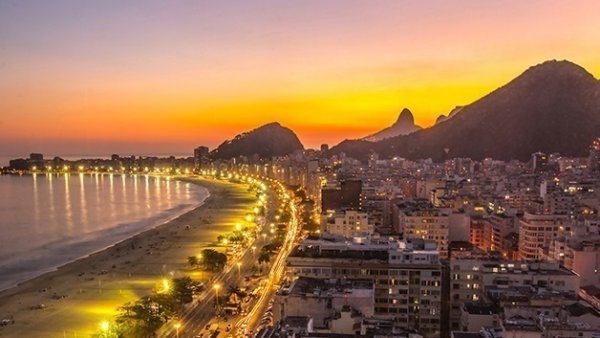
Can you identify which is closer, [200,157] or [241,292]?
[241,292]

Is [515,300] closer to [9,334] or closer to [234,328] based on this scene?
[234,328]

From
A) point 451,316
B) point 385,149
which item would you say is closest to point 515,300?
point 451,316

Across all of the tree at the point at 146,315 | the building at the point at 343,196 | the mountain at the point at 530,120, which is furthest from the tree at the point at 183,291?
the mountain at the point at 530,120

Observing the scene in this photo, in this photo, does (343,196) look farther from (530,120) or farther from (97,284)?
(530,120)

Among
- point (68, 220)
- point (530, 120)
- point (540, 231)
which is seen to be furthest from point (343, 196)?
point (530, 120)

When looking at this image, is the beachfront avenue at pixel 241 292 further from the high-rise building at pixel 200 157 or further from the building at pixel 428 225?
the high-rise building at pixel 200 157

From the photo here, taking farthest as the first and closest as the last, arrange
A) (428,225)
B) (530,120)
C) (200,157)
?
(200,157) → (530,120) → (428,225)

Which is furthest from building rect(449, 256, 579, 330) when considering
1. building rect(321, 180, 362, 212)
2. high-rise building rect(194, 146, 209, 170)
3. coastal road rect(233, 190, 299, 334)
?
high-rise building rect(194, 146, 209, 170)

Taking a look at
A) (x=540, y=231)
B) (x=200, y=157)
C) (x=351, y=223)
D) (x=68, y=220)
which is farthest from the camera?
(x=200, y=157)
